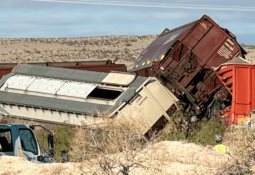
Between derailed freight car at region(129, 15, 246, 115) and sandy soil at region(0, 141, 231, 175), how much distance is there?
7415mm

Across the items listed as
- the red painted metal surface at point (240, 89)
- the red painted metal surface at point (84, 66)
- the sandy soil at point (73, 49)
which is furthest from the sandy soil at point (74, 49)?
the red painted metal surface at point (240, 89)

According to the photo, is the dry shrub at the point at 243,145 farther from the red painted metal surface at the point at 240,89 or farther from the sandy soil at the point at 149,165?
the red painted metal surface at the point at 240,89

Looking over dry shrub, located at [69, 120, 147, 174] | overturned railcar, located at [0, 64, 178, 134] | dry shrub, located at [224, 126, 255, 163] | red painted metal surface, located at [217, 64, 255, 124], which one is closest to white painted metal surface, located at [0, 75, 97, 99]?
overturned railcar, located at [0, 64, 178, 134]

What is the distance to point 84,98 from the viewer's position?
19.5 metres

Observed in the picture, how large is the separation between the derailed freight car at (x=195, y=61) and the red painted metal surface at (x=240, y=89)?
2.38 feet

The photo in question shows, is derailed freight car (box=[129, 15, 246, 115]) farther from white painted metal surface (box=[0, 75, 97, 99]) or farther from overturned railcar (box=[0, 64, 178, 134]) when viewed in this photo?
white painted metal surface (box=[0, 75, 97, 99])

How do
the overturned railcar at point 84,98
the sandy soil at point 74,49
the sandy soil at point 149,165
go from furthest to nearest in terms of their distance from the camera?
the sandy soil at point 74,49 → the overturned railcar at point 84,98 → the sandy soil at point 149,165

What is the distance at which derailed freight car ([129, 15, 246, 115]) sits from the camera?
19.9 meters

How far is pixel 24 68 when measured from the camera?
21969mm

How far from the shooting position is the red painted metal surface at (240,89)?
18.9m

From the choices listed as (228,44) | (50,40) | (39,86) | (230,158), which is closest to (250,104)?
(228,44)

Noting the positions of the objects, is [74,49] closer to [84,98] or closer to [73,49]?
[73,49]

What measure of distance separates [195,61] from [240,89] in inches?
77.2

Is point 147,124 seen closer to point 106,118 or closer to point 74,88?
point 106,118
